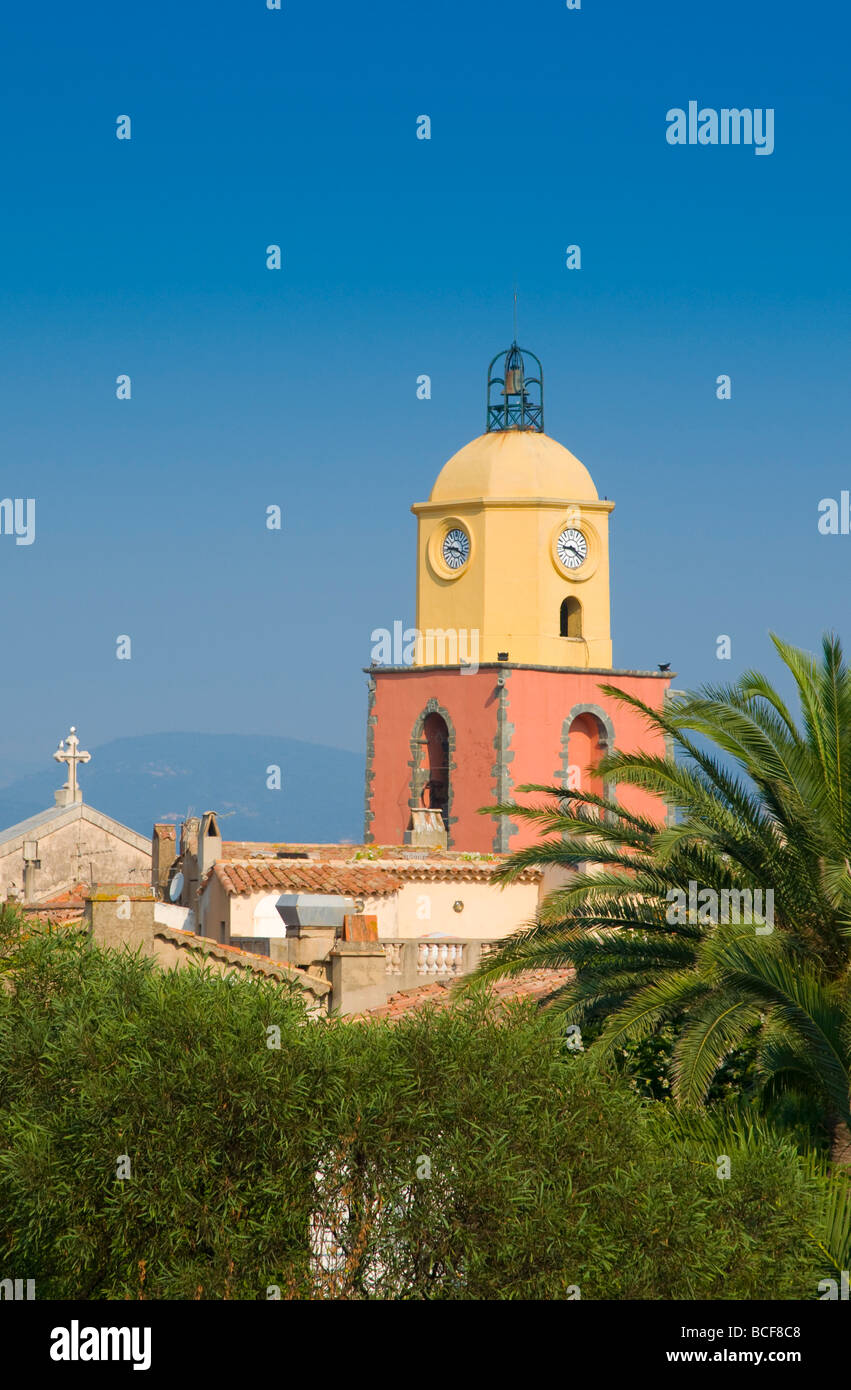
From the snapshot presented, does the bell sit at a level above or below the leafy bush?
above

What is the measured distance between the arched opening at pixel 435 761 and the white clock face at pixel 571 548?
16.0 ft

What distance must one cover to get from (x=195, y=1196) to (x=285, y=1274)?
2.78 feet

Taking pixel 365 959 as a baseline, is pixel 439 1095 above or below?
below

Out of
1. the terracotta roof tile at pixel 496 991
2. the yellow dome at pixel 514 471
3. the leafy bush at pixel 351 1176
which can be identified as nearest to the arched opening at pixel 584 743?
the yellow dome at pixel 514 471

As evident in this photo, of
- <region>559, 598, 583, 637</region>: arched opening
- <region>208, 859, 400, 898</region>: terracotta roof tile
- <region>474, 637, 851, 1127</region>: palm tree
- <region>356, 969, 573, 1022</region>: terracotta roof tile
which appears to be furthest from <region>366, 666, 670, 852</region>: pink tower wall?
<region>474, 637, 851, 1127</region>: palm tree

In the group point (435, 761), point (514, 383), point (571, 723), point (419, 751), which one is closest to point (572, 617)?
point (571, 723)

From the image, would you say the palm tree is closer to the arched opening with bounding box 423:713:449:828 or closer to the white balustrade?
the white balustrade

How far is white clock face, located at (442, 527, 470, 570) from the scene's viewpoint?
47.2 m

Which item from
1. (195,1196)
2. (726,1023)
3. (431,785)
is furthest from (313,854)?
(195,1196)

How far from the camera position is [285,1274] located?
13570 millimetres

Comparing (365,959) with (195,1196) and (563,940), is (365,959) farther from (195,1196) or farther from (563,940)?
(195,1196)

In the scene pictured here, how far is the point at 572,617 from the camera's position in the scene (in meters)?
47.9

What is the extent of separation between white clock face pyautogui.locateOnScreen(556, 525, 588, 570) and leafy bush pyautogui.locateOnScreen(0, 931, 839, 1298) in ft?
106

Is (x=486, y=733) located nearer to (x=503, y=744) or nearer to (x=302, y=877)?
(x=503, y=744)
